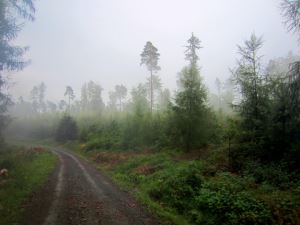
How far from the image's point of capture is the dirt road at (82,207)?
26.5ft

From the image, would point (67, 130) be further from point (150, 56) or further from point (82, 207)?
point (82, 207)

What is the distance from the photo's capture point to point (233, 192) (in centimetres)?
918

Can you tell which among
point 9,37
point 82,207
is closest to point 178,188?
point 82,207

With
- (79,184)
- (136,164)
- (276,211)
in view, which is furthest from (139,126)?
(276,211)

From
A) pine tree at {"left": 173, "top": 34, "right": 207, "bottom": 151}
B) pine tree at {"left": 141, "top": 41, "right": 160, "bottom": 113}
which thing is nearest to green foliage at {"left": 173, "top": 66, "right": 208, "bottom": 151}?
pine tree at {"left": 173, "top": 34, "right": 207, "bottom": 151}

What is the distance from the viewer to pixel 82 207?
9.46 m

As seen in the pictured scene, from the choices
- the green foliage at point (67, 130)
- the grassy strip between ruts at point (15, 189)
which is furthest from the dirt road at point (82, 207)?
the green foliage at point (67, 130)

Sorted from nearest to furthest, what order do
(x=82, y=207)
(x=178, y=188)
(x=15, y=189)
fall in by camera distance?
(x=82, y=207)
(x=178, y=188)
(x=15, y=189)

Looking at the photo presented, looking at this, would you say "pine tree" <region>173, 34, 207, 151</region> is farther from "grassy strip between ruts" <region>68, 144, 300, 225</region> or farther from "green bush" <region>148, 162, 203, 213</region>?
"green bush" <region>148, 162, 203, 213</region>

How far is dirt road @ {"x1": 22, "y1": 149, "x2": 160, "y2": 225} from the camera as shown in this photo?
A: 8078mm

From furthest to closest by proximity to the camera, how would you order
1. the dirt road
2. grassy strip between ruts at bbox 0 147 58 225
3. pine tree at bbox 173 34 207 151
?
pine tree at bbox 173 34 207 151 < grassy strip between ruts at bbox 0 147 58 225 < the dirt road

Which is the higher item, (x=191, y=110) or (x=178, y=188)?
(x=191, y=110)

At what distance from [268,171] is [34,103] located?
109405mm

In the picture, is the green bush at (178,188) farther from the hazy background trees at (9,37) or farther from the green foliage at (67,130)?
the green foliage at (67,130)
